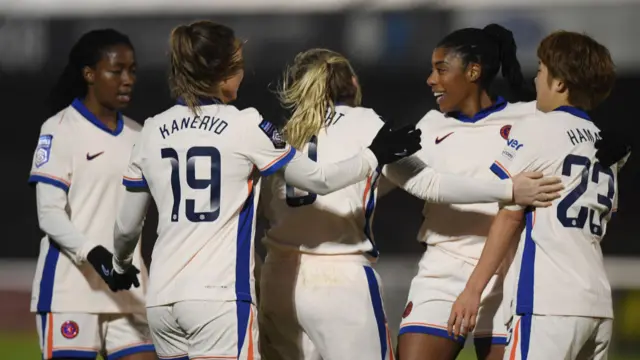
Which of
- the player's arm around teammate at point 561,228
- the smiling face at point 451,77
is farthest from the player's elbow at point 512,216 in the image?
the smiling face at point 451,77

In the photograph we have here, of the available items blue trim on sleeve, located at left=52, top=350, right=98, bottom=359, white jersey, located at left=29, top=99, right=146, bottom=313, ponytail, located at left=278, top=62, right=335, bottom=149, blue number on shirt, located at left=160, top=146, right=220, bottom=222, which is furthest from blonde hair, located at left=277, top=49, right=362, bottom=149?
blue trim on sleeve, located at left=52, top=350, right=98, bottom=359

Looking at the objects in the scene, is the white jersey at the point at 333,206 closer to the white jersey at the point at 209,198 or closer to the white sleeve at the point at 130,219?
the white jersey at the point at 209,198

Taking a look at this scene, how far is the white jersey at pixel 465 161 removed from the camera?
14.9 feet

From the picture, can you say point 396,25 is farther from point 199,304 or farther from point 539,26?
point 199,304

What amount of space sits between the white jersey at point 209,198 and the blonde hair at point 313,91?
1.26ft

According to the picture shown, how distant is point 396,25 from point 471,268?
25.0ft

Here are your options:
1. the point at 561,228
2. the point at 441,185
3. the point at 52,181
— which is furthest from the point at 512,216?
the point at 52,181

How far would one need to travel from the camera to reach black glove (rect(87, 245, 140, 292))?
4617mm

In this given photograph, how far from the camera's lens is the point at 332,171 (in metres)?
4.16

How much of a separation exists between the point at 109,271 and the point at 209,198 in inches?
36.0

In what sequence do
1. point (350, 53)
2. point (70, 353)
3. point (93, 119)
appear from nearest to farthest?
point (70, 353) < point (93, 119) < point (350, 53)

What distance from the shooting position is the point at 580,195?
4004 mm

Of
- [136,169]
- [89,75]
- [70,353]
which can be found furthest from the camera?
[89,75]

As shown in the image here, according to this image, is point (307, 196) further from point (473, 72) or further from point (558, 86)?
point (558, 86)
